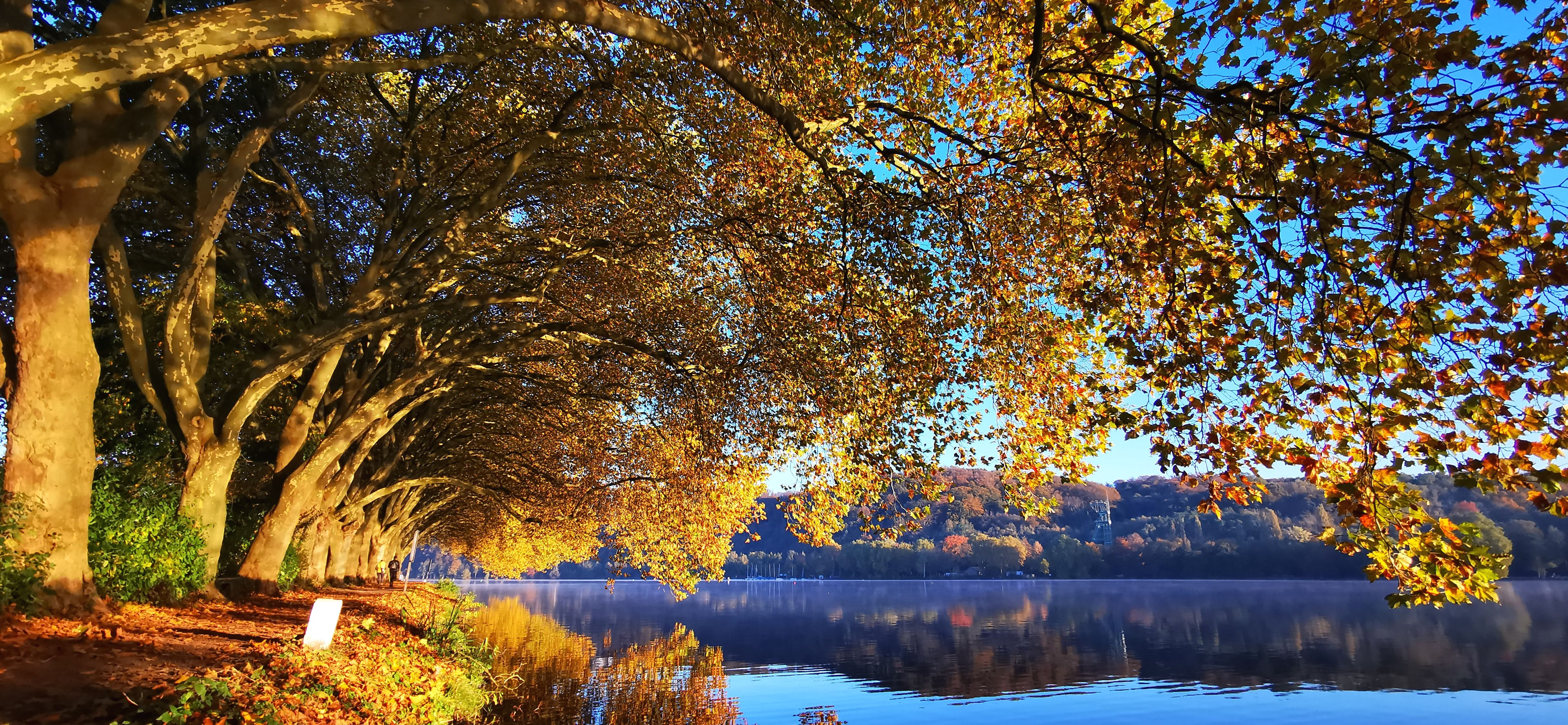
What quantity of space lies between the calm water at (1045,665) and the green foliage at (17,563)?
10287mm

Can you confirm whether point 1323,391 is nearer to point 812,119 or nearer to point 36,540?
point 812,119

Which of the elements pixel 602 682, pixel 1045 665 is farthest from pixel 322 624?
pixel 1045 665

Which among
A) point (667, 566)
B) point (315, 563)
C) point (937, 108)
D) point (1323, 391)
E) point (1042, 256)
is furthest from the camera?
point (667, 566)

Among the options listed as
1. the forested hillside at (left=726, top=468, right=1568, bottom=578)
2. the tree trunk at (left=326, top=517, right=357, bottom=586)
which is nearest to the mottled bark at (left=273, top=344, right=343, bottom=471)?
the tree trunk at (left=326, top=517, right=357, bottom=586)

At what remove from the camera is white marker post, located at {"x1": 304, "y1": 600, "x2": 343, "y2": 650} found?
396 inches

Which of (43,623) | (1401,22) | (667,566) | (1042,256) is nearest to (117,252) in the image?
(43,623)

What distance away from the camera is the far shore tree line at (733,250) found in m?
6.07

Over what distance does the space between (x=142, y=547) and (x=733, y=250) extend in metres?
10.6

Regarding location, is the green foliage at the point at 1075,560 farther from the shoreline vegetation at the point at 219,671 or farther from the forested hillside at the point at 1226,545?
the shoreline vegetation at the point at 219,671

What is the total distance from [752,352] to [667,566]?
21765 millimetres

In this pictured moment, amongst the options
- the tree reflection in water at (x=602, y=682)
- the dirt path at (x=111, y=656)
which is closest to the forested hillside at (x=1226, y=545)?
the tree reflection in water at (x=602, y=682)

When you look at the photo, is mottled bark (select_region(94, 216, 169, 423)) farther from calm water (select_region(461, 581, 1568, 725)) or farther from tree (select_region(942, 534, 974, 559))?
tree (select_region(942, 534, 974, 559))

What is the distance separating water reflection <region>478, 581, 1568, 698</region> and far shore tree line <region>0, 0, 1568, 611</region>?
30.0 feet

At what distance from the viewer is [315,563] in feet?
78.6
